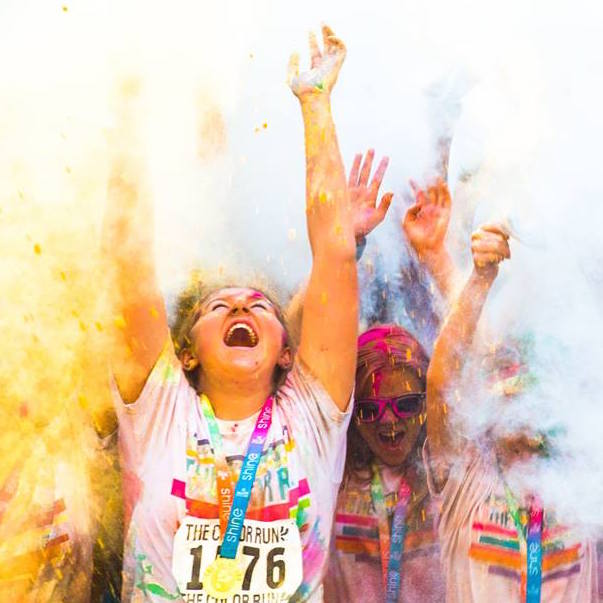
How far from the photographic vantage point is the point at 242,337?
130 inches

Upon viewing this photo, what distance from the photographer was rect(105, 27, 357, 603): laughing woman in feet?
10.4

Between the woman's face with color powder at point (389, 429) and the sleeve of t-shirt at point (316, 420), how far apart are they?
0.32 feet

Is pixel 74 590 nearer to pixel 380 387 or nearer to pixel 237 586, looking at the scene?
pixel 237 586

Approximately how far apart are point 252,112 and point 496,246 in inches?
29.9

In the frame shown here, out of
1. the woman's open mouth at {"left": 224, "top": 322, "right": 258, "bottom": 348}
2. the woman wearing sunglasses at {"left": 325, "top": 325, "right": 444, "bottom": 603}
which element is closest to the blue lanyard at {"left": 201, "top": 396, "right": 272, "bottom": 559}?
the woman's open mouth at {"left": 224, "top": 322, "right": 258, "bottom": 348}

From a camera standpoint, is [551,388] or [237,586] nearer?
[237,586]

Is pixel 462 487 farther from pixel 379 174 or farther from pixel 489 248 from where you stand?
pixel 379 174

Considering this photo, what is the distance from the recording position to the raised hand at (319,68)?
335cm

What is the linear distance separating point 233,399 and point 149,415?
22 cm

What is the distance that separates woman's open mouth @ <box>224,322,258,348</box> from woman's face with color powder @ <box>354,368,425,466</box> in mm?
329

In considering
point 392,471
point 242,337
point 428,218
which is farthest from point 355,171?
point 392,471

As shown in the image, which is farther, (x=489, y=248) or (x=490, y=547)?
(x=489, y=248)

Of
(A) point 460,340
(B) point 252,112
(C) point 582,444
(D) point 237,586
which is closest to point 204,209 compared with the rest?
(B) point 252,112

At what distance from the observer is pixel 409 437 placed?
339 centimetres
